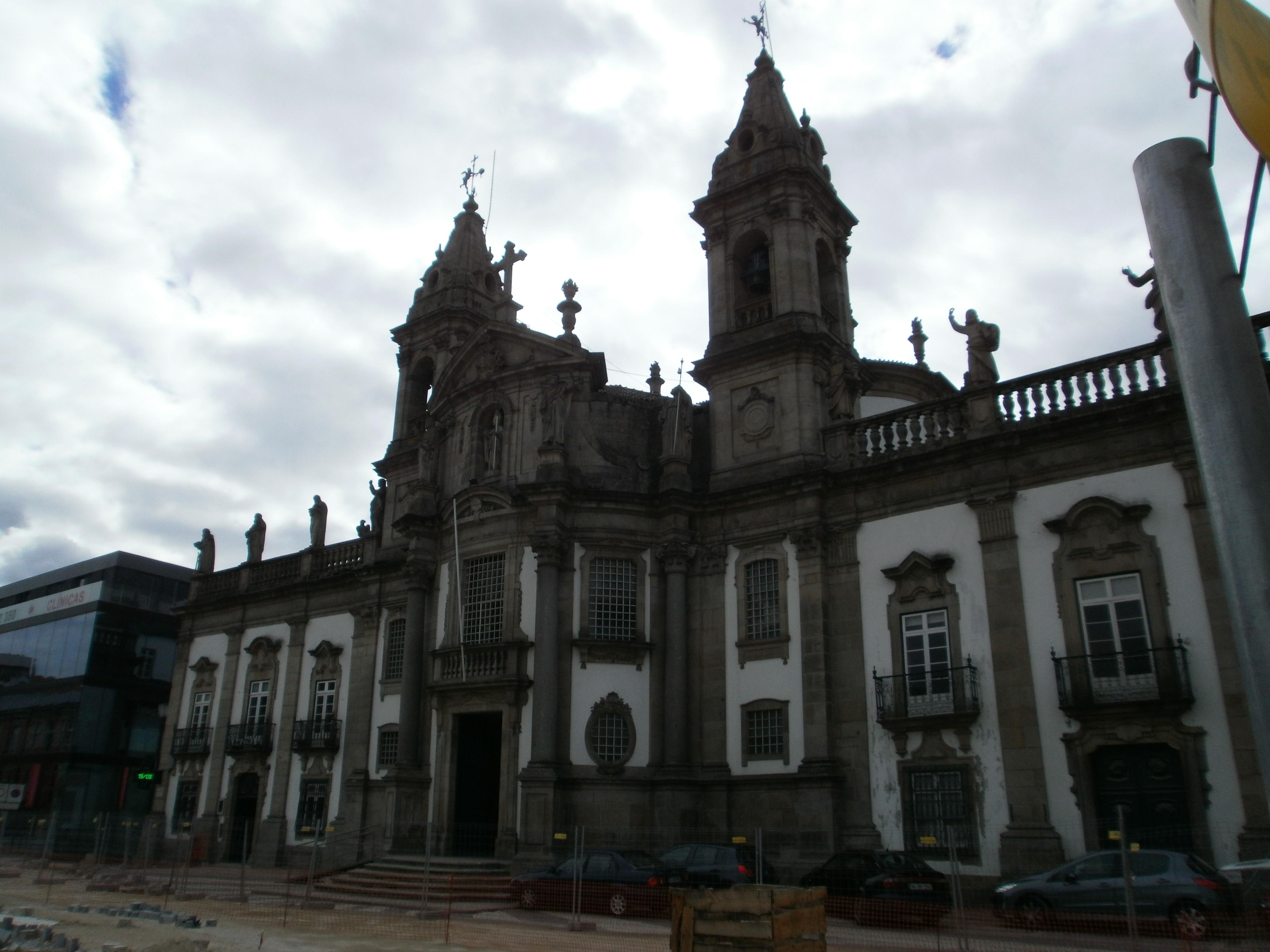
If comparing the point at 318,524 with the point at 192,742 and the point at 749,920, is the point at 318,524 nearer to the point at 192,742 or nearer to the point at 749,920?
the point at 192,742

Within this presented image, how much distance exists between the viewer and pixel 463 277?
39406mm

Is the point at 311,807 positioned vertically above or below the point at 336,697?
below

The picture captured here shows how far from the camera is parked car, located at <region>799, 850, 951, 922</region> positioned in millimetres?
16250

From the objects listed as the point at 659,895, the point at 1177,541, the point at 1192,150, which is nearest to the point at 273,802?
the point at 659,895

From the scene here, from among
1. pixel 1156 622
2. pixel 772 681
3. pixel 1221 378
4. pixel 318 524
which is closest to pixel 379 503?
pixel 318 524

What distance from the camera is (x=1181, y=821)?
17047 millimetres

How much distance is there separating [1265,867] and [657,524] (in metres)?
15.4

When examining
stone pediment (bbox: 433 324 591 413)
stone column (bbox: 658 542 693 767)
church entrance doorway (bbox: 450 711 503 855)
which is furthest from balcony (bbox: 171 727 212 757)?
stone column (bbox: 658 542 693 767)

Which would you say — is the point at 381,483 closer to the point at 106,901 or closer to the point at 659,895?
the point at 106,901

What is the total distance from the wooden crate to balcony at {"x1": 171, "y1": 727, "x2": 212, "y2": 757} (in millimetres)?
30884

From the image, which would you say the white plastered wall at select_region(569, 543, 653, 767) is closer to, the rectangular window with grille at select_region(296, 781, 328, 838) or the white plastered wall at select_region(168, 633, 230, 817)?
the rectangular window with grille at select_region(296, 781, 328, 838)

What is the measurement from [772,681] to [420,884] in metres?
9.25

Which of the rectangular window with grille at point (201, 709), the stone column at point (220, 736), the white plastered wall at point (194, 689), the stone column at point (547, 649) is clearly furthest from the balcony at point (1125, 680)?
the rectangular window with grille at point (201, 709)

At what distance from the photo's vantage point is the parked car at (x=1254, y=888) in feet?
41.1
